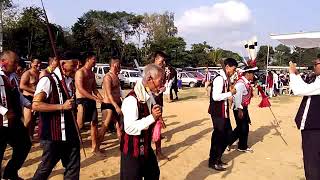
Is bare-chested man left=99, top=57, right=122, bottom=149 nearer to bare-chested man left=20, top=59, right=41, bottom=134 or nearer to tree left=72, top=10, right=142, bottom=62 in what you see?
bare-chested man left=20, top=59, right=41, bottom=134

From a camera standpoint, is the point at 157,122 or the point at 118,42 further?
the point at 118,42

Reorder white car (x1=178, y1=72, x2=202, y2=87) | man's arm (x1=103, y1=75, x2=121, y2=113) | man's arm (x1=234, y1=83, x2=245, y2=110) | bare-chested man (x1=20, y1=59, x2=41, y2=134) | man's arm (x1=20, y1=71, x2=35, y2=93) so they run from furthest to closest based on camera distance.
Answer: white car (x1=178, y1=72, x2=202, y2=87) → man's arm (x1=234, y1=83, x2=245, y2=110) → man's arm (x1=20, y1=71, x2=35, y2=93) → bare-chested man (x1=20, y1=59, x2=41, y2=134) → man's arm (x1=103, y1=75, x2=121, y2=113)

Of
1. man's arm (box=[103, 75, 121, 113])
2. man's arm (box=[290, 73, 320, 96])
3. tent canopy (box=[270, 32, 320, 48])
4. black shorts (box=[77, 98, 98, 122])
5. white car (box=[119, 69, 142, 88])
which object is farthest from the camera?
white car (box=[119, 69, 142, 88])

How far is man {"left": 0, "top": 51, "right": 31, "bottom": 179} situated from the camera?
4930mm

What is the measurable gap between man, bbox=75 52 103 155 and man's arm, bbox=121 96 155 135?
3398 millimetres

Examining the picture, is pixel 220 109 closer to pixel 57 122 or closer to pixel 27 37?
pixel 57 122

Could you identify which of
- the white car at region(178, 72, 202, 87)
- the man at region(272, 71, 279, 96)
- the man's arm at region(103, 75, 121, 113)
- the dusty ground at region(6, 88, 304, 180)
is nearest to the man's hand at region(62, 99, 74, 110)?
the dusty ground at region(6, 88, 304, 180)

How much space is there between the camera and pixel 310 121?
4.50m

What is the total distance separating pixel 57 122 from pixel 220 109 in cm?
290

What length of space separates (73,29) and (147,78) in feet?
164

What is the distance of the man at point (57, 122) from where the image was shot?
14.0 ft

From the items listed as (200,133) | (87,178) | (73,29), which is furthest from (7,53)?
(73,29)

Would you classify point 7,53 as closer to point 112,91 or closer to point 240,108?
point 112,91

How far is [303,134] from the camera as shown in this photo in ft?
15.1
